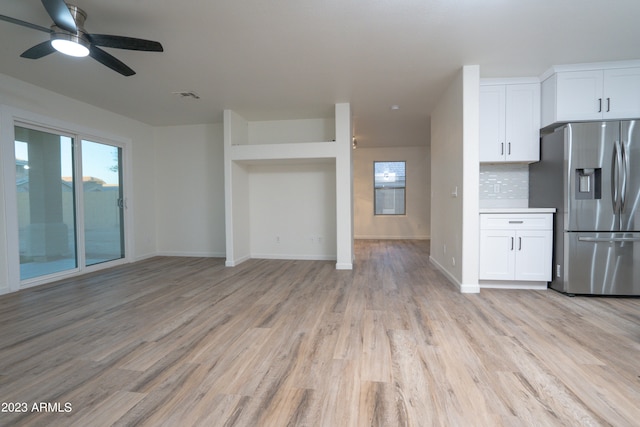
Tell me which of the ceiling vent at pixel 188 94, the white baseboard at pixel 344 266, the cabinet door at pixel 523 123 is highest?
the ceiling vent at pixel 188 94

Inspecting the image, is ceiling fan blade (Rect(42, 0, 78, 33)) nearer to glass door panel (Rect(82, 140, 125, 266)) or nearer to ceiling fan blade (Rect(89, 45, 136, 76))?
ceiling fan blade (Rect(89, 45, 136, 76))

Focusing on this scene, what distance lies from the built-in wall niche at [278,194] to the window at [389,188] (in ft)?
10.7

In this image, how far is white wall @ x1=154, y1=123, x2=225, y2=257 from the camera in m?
5.58

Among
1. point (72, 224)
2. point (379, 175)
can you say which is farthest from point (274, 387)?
point (379, 175)

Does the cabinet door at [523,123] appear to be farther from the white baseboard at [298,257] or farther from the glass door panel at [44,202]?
the glass door panel at [44,202]

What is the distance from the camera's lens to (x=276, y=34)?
8.50ft

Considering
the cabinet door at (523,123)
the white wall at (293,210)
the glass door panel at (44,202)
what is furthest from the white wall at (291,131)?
the glass door panel at (44,202)

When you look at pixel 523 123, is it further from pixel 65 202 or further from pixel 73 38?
pixel 65 202

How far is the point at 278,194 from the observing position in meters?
A: 5.48

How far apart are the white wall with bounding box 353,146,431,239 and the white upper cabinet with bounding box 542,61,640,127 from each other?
15.3 ft

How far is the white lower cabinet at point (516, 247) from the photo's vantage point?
328 centimetres

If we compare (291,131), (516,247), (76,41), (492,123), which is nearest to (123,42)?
(76,41)

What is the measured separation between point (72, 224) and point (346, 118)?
4517mm

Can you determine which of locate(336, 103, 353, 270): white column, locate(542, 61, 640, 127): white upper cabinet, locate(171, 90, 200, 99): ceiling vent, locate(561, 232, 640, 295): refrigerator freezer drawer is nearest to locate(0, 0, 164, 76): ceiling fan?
locate(171, 90, 200, 99): ceiling vent
